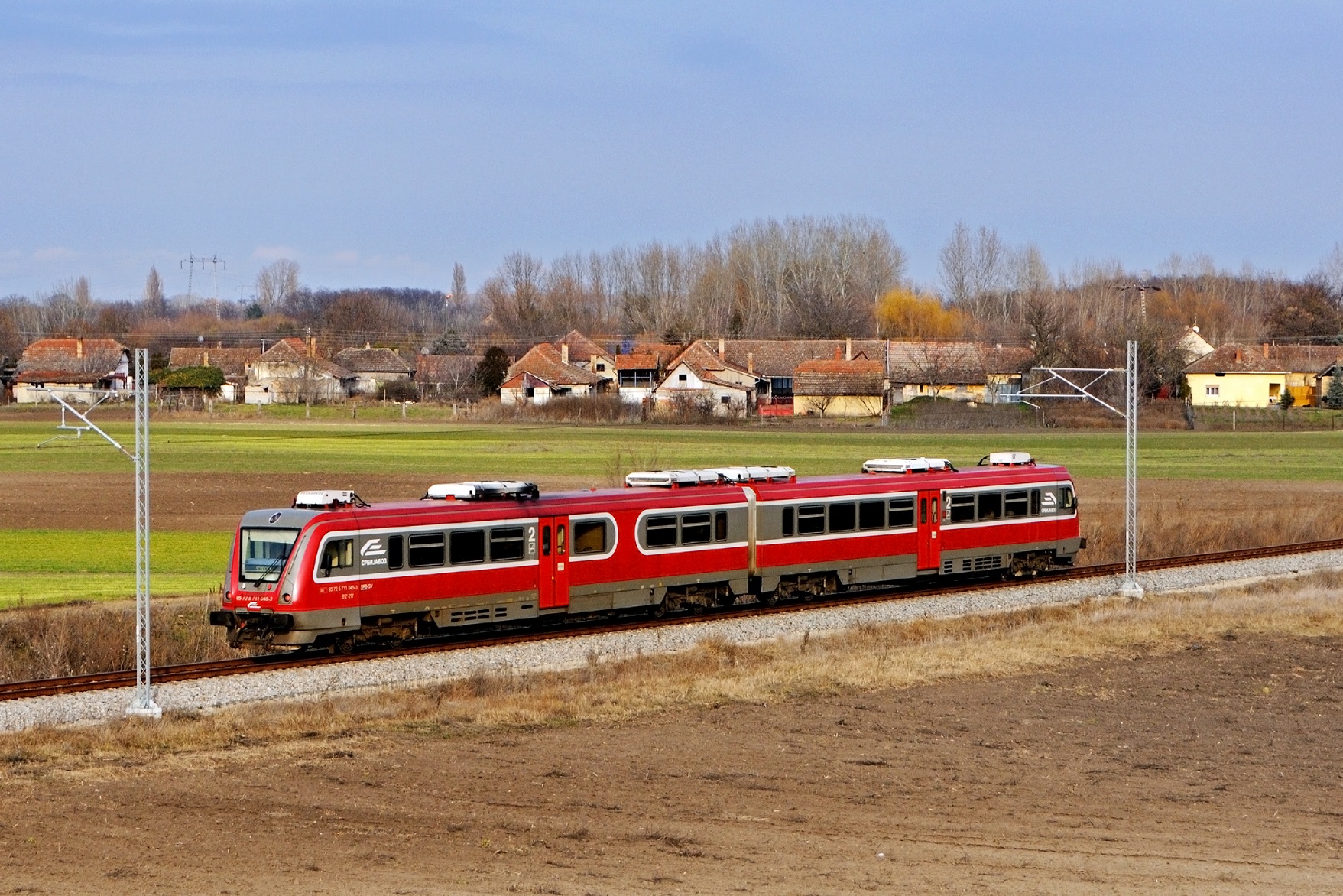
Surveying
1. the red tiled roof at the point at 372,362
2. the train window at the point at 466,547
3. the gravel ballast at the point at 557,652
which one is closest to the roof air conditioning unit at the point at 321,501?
the train window at the point at 466,547

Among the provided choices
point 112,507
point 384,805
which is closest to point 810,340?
point 112,507

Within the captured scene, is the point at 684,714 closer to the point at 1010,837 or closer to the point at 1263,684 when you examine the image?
the point at 1010,837

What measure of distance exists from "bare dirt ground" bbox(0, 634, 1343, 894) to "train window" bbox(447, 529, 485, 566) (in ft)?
25.2

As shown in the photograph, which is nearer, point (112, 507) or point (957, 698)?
point (957, 698)

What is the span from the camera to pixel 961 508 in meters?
40.6

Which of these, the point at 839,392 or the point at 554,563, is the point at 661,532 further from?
the point at 839,392

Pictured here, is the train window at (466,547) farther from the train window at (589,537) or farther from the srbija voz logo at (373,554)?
the train window at (589,537)

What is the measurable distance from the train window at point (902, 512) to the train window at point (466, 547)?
11.6 metres

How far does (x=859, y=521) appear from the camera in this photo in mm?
38188

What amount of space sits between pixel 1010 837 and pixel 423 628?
15.6 meters

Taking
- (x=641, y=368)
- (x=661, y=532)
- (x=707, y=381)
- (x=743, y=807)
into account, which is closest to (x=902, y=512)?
(x=661, y=532)

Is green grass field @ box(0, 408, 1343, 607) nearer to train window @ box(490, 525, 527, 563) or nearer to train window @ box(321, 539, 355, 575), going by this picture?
train window @ box(490, 525, 527, 563)

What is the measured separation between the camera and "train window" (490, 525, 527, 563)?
31328 millimetres

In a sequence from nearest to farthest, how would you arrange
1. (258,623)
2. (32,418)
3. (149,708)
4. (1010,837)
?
(1010,837) → (149,708) → (258,623) → (32,418)
